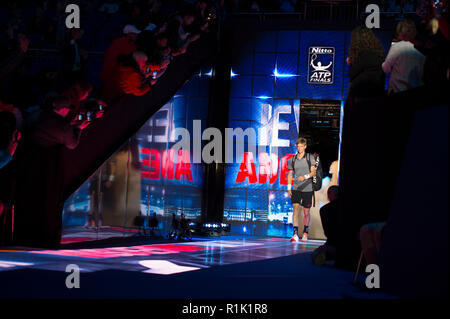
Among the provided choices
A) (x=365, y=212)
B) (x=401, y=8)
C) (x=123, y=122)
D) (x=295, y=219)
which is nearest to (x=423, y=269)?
(x=365, y=212)

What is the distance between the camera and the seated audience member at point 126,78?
7816mm

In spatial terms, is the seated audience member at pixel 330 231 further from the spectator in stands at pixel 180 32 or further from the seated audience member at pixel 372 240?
the spectator in stands at pixel 180 32

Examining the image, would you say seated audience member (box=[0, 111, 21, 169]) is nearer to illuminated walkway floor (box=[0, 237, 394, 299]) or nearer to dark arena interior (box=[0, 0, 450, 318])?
dark arena interior (box=[0, 0, 450, 318])

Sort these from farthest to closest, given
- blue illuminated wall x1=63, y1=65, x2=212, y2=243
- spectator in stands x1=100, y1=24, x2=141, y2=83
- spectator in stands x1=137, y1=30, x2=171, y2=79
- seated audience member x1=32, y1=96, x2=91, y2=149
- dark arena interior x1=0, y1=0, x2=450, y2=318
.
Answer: spectator in stands x1=137, y1=30, x2=171, y2=79
spectator in stands x1=100, y1=24, x2=141, y2=83
blue illuminated wall x1=63, y1=65, x2=212, y2=243
seated audience member x1=32, y1=96, x2=91, y2=149
dark arena interior x1=0, y1=0, x2=450, y2=318

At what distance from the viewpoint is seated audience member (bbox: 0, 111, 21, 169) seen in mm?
6321

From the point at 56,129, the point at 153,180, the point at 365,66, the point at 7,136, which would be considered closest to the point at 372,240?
the point at 365,66

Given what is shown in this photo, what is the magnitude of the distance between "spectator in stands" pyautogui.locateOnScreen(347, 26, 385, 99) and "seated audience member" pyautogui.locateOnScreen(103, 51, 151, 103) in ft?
9.71

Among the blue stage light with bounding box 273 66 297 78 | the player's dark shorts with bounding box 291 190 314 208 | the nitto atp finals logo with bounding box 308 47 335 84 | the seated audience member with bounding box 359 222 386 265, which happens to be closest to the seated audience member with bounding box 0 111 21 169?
the seated audience member with bounding box 359 222 386 265

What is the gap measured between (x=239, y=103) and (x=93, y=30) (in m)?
3.38

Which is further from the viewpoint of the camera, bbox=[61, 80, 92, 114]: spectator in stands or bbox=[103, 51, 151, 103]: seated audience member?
bbox=[103, 51, 151, 103]: seated audience member

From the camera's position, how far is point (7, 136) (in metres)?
6.37

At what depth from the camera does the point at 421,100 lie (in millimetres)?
4863

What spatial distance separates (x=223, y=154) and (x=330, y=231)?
6037 mm

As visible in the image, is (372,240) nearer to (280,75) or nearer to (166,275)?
(166,275)
